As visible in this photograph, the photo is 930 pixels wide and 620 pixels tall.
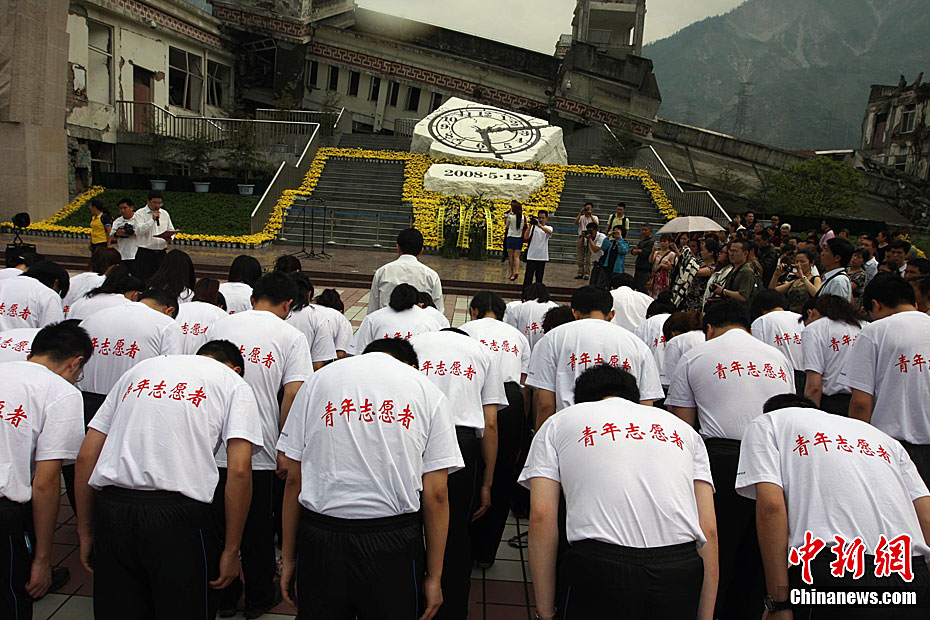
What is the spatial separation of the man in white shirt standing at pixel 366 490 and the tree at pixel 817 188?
21.2 m

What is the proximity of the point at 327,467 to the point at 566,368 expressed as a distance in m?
1.66

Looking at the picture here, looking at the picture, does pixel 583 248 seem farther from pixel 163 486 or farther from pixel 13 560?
pixel 13 560

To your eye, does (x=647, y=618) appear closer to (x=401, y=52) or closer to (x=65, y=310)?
(x=65, y=310)

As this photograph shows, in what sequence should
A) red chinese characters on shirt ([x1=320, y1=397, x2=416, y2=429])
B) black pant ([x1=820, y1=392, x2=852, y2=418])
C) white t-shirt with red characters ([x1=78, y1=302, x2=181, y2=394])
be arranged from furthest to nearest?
black pant ([x1=820, y1=392, x2=852, y2=418]) → white t-shirt with red characters ([x1=78, y1=302, x2=181, y2=394]) → red chinese characters on shirt ([x1=320, y1=397, x2=416, y2=429])

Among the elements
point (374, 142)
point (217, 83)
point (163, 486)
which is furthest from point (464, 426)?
point (217, 83)

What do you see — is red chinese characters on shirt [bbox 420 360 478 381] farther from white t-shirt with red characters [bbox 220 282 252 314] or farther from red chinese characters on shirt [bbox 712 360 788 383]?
white t-shirt with red characters [bbox 220 282 252 314]

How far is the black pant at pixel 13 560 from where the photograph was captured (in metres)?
2.60

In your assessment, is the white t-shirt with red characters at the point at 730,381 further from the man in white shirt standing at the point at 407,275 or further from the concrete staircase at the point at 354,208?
the concrete staircase at the point at 354,208

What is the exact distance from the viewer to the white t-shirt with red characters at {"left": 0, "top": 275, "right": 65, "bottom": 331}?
14.6 feet

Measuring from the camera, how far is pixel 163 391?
2.60 m

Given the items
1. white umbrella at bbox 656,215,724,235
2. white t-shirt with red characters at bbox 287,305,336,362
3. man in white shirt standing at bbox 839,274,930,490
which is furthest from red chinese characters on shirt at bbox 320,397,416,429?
white umbrella at bbox 656,215,724,235

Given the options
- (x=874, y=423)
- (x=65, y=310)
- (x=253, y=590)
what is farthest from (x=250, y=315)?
(x=874, y=423)

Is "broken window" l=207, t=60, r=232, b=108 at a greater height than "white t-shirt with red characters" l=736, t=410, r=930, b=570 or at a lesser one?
greater

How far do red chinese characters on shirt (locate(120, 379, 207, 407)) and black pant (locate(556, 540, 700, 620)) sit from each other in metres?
1.53
